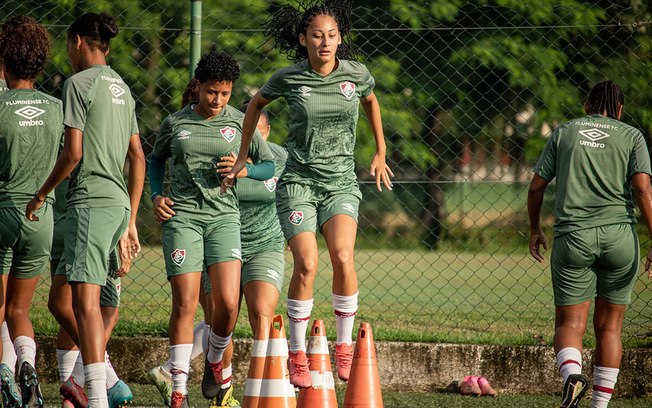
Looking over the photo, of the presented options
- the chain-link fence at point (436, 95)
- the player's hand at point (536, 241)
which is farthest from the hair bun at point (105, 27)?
the player's hand at point (536, 241)

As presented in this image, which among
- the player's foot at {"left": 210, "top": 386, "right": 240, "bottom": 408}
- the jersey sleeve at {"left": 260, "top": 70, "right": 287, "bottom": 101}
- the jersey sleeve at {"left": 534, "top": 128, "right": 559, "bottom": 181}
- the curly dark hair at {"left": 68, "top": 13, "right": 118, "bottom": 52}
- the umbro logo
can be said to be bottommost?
the player's foot at {"left": 210, "top": 386, "right": 240, "bottom": 408}

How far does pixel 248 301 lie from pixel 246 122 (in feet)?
4.41

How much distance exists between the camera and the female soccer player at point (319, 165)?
19.9 feet

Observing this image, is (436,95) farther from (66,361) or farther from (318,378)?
(318,378)

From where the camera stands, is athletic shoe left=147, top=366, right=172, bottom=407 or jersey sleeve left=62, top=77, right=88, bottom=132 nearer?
jersey sleeve left=62, top=77, right=88, bottom=132

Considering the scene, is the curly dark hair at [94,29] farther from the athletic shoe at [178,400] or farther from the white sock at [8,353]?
the athletic shoe at [178,400]

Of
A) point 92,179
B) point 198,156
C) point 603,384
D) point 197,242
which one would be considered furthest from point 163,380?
point 603,384

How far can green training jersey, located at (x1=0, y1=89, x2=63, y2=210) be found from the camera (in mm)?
5969

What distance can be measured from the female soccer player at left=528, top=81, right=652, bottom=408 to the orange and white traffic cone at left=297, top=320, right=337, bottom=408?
→ 62.0 inches

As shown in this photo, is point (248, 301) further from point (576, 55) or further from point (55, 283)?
point (576, 55)

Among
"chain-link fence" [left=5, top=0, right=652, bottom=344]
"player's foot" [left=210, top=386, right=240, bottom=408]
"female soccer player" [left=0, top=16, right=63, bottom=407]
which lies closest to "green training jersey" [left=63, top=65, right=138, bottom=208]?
"female soccer player" [left=0, top=16, right=63, bottom=407]

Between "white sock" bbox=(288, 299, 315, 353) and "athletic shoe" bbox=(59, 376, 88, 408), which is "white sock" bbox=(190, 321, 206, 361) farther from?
"white sock" bbox=(288, 299, 315, 353)

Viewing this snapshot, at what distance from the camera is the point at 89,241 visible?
5496mm

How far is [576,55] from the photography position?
10234 millimetres
